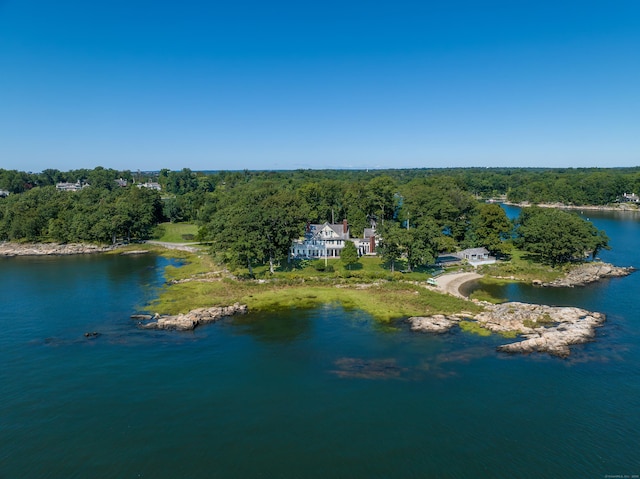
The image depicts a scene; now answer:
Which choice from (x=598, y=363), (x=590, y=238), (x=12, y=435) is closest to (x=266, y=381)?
(x=12, y=435)

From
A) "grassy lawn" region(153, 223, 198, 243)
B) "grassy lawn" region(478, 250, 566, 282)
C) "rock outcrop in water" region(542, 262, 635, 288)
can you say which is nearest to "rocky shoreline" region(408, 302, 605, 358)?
"rock outcrop in water" region(542, 262, 635, 288)

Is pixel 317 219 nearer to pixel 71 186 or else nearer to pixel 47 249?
pixel 47 249

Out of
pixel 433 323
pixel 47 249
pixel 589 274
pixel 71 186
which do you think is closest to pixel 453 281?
pixel 433 323

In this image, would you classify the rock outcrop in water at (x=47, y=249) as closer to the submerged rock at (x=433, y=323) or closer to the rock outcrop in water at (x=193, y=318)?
the rock outcrop in water at (x=193, y=318)

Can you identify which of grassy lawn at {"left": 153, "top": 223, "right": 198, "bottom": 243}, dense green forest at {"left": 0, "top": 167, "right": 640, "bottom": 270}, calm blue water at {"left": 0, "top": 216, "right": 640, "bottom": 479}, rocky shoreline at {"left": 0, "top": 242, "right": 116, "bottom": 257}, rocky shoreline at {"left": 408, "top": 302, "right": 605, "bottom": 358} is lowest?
calm blue water at {"left": 0, "top": 216, "right": 640, "bottom": 479}

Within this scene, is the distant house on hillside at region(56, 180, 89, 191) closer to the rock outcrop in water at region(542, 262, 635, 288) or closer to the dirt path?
the dirt path

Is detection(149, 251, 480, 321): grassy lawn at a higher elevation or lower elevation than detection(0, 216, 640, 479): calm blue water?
higher

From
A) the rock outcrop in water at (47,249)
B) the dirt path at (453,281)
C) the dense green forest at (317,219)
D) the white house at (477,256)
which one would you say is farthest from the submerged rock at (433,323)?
the rock outcrop in water at (47,249)
